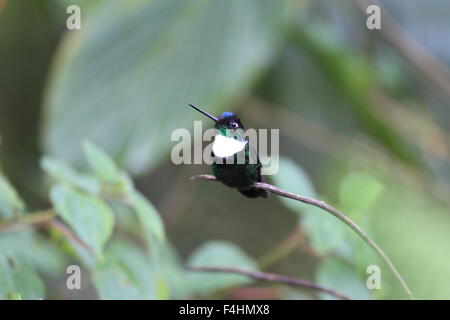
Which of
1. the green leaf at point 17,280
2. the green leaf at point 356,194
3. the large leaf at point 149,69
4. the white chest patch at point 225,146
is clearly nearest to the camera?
the white chest patch at point 225,146

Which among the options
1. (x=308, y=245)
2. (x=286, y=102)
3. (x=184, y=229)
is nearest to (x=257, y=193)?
(x=308, y=245)

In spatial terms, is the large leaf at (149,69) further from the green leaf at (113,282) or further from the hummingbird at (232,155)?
the hummingbird at (232,155)

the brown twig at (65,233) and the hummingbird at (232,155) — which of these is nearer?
the hummingbird at (232,155)

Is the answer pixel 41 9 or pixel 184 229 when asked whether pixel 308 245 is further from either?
pixel 41 9

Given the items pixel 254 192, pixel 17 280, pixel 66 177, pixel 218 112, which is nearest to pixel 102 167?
pixel 66 177

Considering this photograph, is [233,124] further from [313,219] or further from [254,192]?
[313,219]

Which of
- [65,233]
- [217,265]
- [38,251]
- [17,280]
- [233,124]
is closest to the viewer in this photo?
[233,124]

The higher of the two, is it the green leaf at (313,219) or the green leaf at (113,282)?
the green leaf at (313,219)

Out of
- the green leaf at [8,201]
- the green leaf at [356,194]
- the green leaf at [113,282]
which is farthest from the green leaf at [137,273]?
the green leaf at [356,194]
